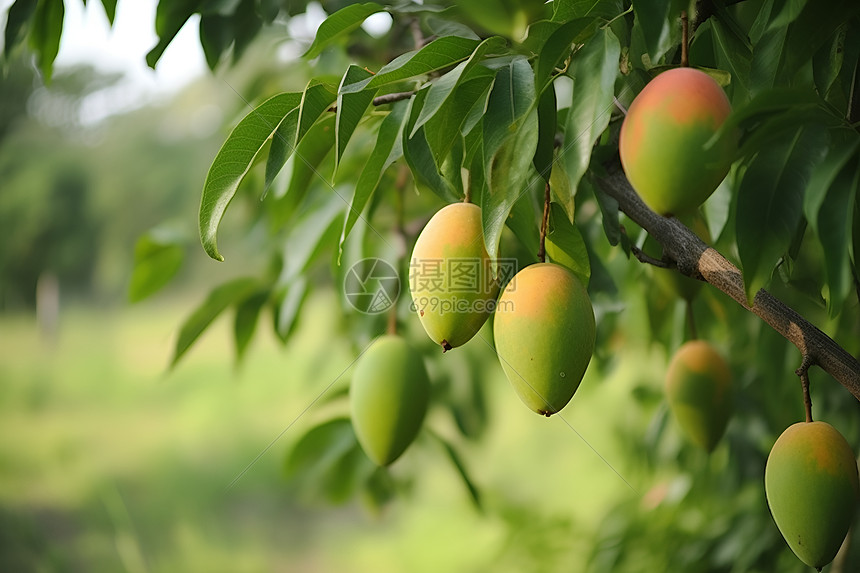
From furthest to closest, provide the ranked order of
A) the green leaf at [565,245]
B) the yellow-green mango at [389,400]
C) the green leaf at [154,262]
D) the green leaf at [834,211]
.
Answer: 1. the green leaf at [154,262]
2. the yellow-green mango at [389,400]
3. the green leaf at [565,245]
4. the green leaf at [834,211]

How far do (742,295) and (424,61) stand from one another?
0.56ft

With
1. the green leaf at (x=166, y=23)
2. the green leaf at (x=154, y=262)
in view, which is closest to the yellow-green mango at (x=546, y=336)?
the green leaf at (x=166, y=23)

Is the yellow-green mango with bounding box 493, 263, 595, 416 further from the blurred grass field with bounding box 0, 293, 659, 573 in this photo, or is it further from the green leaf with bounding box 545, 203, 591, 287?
the blurred grass field with bounding box 0, 293, 659, 573

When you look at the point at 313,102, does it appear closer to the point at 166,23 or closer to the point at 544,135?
the point at 544,135

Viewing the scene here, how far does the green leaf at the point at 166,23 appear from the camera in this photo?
500 millimetres

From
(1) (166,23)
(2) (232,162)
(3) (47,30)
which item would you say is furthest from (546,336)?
(3) (47,30)

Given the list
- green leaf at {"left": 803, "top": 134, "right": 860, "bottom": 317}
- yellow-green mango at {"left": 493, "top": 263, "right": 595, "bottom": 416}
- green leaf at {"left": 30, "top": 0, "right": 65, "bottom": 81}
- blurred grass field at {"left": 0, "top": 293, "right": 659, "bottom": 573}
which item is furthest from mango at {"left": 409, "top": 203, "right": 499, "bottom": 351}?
blurred grass field at {"left": 0, "top": 293, "right": 659, "bottom": 573}

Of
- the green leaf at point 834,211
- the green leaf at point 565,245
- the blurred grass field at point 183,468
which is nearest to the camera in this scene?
the green leaf at point 834,211

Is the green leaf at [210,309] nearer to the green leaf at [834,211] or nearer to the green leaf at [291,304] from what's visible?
the green leaf at [291,304]

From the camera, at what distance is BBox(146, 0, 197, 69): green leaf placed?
0.50 m

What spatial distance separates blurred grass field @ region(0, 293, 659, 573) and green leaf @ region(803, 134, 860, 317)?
1.72 metres

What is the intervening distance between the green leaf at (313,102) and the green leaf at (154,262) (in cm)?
53

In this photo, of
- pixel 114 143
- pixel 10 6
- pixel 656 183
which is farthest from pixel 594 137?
pixel 114 143

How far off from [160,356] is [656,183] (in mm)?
2148
